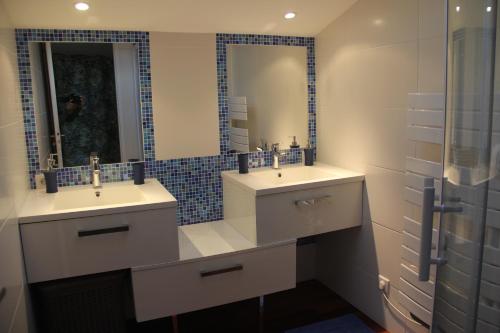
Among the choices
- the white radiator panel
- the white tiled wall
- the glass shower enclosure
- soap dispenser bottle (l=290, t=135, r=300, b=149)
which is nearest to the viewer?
the glass shower enclosure

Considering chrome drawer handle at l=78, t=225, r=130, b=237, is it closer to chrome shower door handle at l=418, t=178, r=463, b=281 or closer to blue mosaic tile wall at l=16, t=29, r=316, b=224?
blue mosaic tile wall at l=16, t=29, r=316, b=224

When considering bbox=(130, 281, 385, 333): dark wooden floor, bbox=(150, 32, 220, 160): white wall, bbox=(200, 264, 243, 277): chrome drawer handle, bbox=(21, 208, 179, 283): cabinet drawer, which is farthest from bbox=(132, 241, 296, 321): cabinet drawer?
bbox=(150, 32, 220, 160): white wall

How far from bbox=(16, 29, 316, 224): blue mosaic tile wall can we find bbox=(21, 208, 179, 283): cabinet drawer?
23.5 inches

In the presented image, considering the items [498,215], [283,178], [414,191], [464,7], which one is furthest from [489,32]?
[283,178]

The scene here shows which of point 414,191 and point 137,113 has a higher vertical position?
point 137,113

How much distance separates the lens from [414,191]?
2.16 meters

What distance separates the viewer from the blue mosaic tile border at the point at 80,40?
7.45ft

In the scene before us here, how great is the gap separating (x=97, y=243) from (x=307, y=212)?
1.09 m

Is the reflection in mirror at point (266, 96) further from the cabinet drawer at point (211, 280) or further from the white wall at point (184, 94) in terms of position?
the cabinet drawer at point (211, 280)

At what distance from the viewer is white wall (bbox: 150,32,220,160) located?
2557mm

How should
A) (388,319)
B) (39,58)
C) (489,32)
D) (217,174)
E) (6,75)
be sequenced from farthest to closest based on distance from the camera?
(217,174) → (388,319) → (39,58) → (6,75) → (489,32)

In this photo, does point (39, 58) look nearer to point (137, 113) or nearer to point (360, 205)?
point (137, 113)

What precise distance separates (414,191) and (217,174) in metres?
1.18

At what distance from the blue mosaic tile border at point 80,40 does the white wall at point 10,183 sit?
3.2 inches
